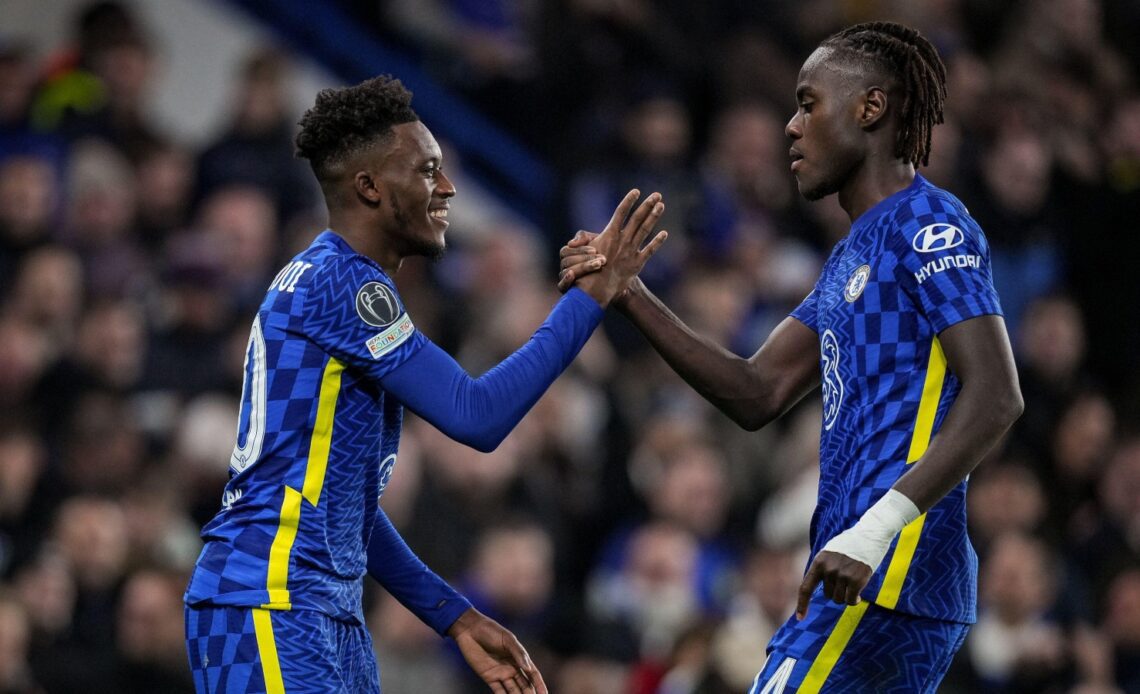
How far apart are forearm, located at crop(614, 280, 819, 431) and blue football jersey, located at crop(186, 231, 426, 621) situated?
90 centimetres

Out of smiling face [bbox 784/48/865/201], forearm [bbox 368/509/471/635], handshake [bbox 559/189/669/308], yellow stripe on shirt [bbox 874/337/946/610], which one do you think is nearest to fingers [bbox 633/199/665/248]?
handshake [bbox 559/189/669/308]

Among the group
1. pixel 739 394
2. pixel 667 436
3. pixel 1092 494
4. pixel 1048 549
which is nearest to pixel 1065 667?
pixel 1048 549

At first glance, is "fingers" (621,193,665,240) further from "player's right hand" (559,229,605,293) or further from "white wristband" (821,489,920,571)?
"white wristband" (821,489,920,571)

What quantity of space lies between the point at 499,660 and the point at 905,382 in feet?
4.46

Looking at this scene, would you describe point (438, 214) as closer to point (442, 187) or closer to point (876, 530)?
point (442, 187)

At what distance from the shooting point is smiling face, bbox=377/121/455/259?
461 cm

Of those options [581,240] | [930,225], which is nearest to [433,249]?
[581,240]

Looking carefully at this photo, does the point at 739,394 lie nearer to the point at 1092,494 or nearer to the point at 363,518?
the point at 363,518

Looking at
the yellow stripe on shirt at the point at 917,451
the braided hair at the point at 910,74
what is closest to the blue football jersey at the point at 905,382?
the yellow stripe on shirt at the point at 917,451

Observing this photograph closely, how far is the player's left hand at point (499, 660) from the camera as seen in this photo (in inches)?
189

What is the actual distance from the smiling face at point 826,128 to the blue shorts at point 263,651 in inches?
67.9

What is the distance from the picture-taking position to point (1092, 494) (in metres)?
9.99

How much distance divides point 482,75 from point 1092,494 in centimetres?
485

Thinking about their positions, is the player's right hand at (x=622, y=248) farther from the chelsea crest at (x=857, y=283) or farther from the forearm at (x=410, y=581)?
the forearm at (x=410, y=581)
